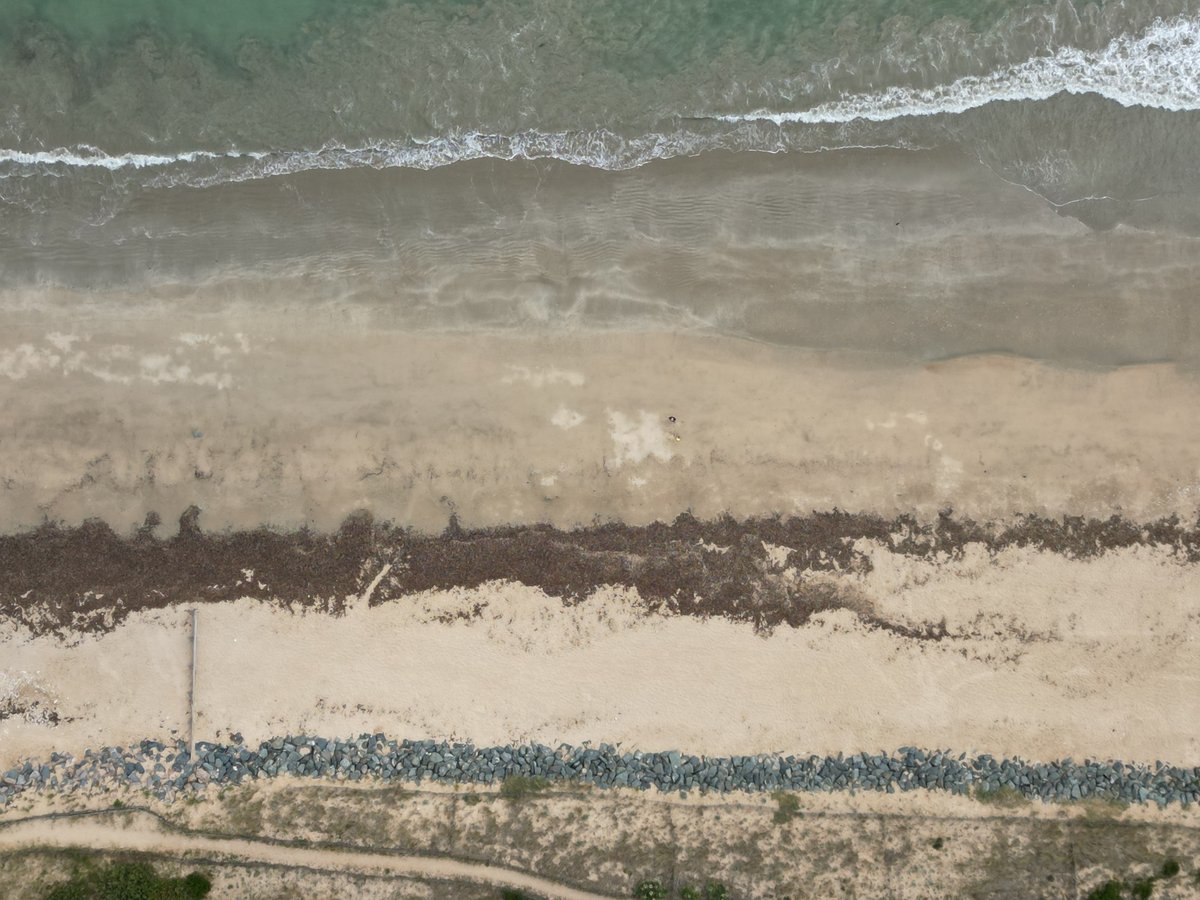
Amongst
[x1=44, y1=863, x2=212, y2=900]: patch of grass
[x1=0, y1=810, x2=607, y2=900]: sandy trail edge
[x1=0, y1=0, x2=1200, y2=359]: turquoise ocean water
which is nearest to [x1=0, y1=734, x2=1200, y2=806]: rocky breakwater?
[x1=0, y1=810, x2=607, y2=900]: sandy trail edge

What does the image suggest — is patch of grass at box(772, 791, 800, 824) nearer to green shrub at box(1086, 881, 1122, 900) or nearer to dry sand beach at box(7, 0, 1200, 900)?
dry sand beach at box(7, 0, 1200, 900)

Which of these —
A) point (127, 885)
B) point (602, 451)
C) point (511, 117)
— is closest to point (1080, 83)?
point (511, 117)

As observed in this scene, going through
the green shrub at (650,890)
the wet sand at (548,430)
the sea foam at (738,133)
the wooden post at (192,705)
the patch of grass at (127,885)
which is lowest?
the green shrub at (650,890)

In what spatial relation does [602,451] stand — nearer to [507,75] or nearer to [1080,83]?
[507,75]

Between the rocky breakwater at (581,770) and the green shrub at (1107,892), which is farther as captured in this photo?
the rocky breakwater at (581,770)

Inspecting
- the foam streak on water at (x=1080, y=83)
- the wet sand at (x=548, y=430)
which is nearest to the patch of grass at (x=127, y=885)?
the wet sand at (x=548, y=430)

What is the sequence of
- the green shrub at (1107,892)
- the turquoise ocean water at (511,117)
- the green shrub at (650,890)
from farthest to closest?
the turquoise ocean water at (511,117), the green shrub at (650,890), the green shrub at (1107,892)

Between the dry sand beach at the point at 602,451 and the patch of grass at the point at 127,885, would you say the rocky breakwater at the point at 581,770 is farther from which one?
the patch of grass at the point at 127,885
